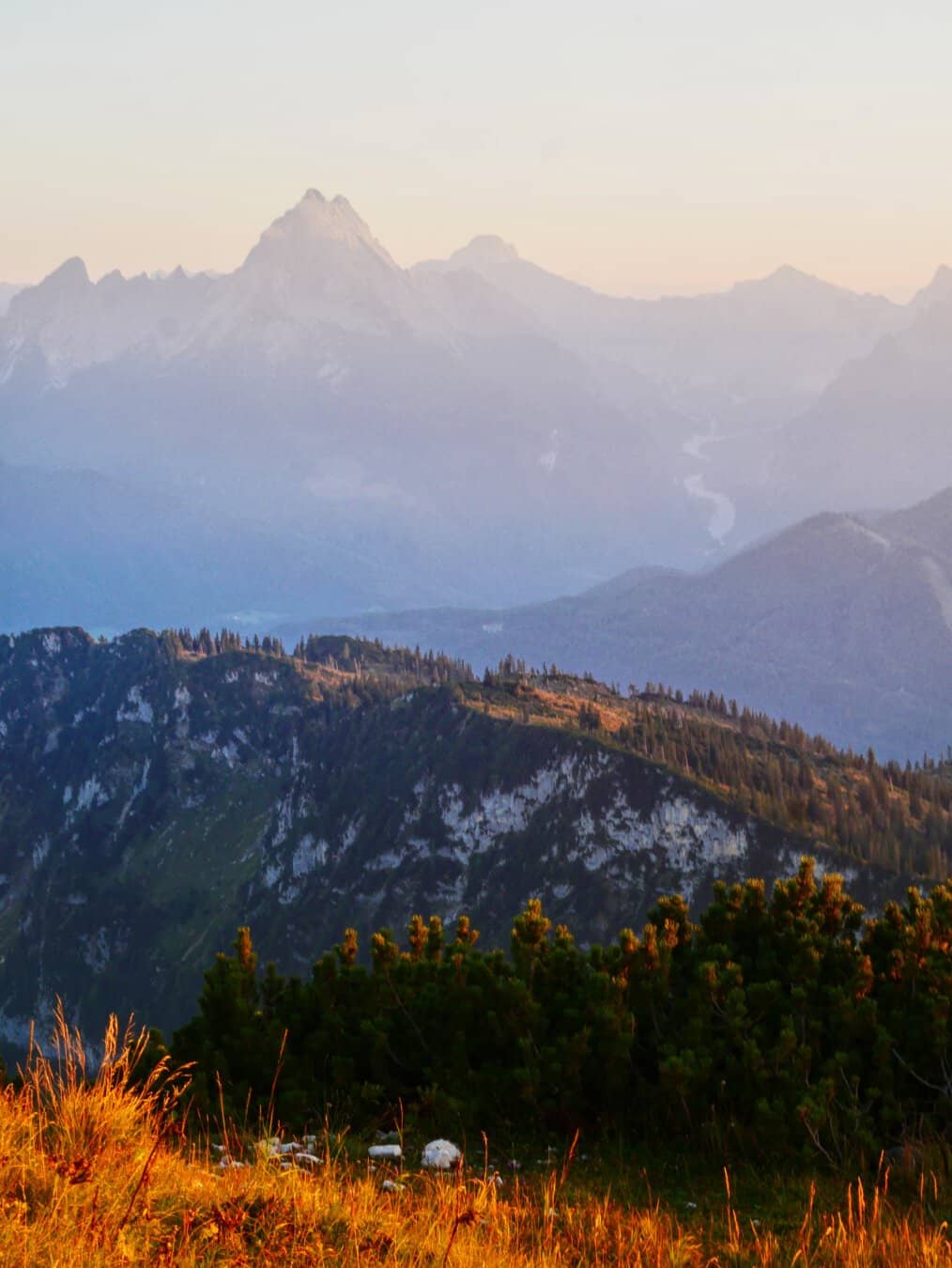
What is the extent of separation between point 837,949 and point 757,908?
8.41ft

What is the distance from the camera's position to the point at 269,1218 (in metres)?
15.8

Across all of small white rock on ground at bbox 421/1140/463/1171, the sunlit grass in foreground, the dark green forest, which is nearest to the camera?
the sunlit grass in foreground

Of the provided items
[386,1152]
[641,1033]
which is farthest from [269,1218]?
[641,1033]

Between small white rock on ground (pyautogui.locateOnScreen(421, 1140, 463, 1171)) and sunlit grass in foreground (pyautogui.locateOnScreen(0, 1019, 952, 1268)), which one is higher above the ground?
sunlit grass in foreground (pyautogui.locateOnScreen(0, 1019, 952, 1268))

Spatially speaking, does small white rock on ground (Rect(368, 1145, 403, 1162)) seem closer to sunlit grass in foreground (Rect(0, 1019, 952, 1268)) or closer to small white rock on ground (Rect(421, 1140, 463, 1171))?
Result: small white rock on ground (Rect(421, 1140, 463, 1171))

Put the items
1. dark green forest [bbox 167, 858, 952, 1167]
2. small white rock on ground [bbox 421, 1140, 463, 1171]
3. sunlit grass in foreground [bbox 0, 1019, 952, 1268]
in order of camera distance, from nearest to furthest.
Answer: sunlit grass in foreground [bbox 0, 1019, 952, 1268], small white rock on ground [bbox 421, 1140, 463, 1171], dark green forest [bbox 167, 858, 952, 1167]

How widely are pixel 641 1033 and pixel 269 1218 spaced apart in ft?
52.0

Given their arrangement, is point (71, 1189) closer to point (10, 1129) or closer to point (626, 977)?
point (10, 1129)

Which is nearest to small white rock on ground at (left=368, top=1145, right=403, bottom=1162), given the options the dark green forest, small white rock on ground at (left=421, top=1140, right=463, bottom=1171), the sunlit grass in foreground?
small white rock on ground at (left=421, top=1140, right=463, bottom=1171)

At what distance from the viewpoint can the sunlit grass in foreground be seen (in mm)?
14773

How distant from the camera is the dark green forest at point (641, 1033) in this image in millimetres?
26719

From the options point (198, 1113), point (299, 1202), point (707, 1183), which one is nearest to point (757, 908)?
point (707, 1183)

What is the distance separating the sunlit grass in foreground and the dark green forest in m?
6.12

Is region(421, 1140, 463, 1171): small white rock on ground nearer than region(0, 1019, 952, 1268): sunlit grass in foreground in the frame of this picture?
No
